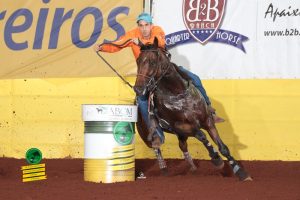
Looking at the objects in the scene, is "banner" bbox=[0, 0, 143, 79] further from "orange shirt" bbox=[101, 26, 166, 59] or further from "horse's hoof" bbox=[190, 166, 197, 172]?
"horse's hoof" bbox=[190, 166, 197, 172]

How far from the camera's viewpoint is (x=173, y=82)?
27.9 ft

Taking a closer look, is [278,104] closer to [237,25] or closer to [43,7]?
[237,25]

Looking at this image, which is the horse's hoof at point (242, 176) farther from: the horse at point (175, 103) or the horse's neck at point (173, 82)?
the horse's neck at point (173, 82)

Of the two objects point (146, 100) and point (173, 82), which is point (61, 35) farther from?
point (173, 82)

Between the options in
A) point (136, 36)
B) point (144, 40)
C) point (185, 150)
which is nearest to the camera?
point (144, 40)

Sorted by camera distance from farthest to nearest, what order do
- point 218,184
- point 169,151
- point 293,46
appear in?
point 169,151 → point 293,46 → point 218,184

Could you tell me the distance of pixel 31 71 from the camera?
11.1m

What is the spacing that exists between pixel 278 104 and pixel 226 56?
1.09 m

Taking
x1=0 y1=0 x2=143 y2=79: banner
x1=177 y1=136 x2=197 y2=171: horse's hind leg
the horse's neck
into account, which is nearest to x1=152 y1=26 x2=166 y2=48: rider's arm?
the horse's neck

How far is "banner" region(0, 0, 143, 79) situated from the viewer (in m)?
10.7

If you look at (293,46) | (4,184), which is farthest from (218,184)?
(293,46)

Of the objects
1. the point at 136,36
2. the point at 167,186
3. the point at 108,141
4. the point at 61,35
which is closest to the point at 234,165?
the point at 167,186

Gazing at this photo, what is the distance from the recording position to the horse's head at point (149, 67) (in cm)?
796

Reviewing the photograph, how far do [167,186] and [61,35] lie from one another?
426 cm
